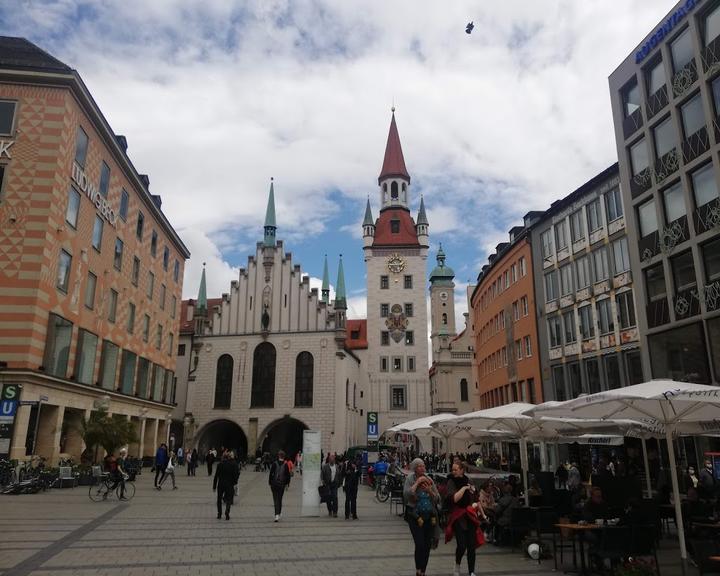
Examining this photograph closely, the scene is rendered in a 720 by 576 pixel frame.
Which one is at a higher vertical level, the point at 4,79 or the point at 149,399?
the point at 4,79

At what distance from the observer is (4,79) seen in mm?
24312

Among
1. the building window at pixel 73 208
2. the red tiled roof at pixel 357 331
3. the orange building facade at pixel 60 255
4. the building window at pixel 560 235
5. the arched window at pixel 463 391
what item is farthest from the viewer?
the arched window at pixel 463 391

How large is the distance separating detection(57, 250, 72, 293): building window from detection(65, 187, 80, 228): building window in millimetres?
1475

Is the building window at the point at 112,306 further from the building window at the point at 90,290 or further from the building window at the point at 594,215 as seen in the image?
the building window at the point at 594,215

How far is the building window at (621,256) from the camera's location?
27.9 m

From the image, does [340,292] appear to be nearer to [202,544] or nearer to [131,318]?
[131,318]

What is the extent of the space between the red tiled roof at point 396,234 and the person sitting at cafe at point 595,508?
195 ft

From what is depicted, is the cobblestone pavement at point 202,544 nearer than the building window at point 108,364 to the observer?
Yes

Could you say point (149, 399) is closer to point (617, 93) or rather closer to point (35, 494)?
point (35, 494)

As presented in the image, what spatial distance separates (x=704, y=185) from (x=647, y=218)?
12.0ft

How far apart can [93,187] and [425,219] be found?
49740mm

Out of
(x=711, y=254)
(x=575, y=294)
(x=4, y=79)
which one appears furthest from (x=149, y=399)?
(x=711, y=254)

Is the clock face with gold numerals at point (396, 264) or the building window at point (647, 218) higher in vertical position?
the clock face with gold numerals at point (396, 264)

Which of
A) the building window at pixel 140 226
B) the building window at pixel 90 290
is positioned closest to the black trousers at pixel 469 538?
the building window at pixel 90 290
